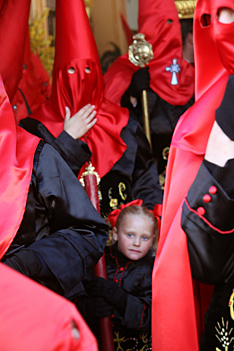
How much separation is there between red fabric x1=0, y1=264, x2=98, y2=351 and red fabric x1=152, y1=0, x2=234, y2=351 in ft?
2.96

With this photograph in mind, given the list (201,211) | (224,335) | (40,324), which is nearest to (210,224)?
(201,211)

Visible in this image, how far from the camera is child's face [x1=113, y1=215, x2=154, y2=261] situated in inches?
127

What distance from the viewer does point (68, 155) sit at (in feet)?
11.1

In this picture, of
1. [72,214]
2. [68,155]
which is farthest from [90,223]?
[68,155]

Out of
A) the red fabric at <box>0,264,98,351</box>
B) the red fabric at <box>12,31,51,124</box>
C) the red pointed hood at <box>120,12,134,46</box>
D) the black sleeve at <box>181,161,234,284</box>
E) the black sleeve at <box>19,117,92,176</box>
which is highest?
the red fabric at <box>0,264,98,351</box>

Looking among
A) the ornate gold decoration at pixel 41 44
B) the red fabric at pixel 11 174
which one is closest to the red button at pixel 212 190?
the red fabric at pixel 11 174

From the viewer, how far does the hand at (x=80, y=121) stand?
11.8ft

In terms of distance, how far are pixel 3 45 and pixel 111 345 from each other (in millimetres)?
1684

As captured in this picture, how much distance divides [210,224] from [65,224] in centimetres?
65

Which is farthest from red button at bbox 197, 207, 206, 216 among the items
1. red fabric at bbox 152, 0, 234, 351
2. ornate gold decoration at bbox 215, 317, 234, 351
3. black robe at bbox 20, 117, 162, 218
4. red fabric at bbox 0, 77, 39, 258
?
black robe at bbox 20, 117, 162, 218

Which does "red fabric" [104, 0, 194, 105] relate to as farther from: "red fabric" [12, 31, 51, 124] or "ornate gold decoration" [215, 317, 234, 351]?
"ornate gold decoration" [215, 317, 234, 351]

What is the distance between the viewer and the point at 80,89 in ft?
12.3

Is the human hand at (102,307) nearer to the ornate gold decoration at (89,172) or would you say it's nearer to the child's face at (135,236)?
the child's face at (135,236)

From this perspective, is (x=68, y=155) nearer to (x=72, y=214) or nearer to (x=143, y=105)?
(x=72, y=214)
